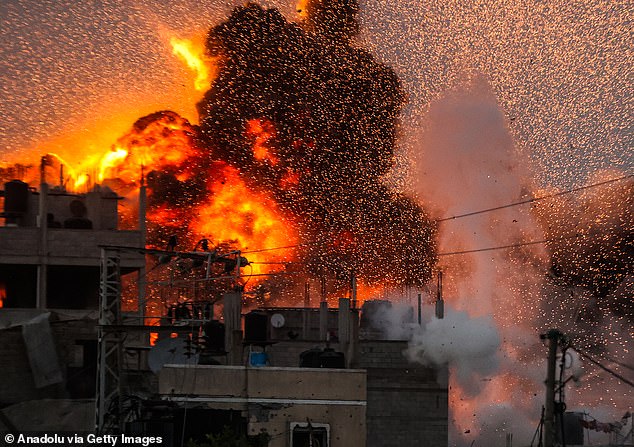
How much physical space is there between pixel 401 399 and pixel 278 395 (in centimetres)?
1937

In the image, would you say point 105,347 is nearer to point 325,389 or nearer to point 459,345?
point 325,389

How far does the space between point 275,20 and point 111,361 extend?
143 ft

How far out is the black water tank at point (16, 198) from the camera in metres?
58.7

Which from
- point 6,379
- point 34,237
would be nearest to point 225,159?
point 34,237

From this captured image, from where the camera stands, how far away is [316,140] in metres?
71.7

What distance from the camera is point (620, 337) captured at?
79.6m

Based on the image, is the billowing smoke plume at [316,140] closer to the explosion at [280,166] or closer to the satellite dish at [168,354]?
the explosion at [280,166]

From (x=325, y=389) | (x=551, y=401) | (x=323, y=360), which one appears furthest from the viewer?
(x=323, y=360)

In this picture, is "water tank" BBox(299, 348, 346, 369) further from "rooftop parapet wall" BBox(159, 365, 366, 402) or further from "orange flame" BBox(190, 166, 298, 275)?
"orange flame" BBox(190, 166, 298, 275)

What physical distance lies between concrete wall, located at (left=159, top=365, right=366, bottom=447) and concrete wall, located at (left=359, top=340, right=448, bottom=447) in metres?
17.8

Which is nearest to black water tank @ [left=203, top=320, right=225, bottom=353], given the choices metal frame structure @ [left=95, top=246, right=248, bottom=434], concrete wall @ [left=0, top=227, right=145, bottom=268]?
metal frame structure @ [left=95, top=246, right=248, bottom=434]

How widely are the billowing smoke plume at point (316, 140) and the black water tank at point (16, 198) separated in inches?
534

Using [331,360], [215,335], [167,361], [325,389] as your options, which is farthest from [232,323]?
[325,389]

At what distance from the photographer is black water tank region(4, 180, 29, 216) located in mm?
58688
